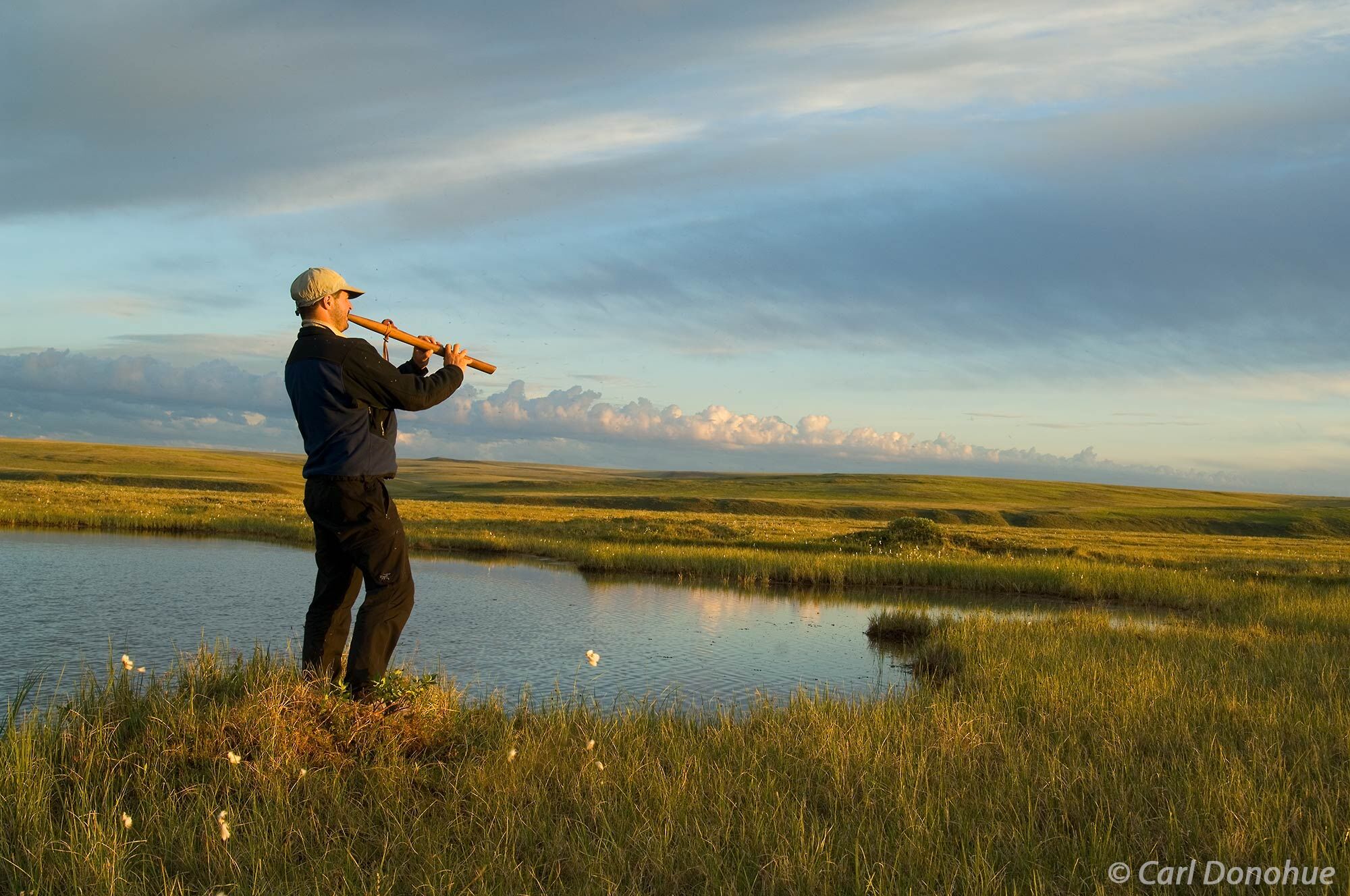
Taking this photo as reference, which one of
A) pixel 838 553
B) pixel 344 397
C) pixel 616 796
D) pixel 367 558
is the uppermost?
pixel 344 397

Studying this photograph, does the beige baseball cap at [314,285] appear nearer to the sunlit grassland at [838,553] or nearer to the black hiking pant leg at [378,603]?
the black hiking pant leg at [378,603]

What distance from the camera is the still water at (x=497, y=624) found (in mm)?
10812

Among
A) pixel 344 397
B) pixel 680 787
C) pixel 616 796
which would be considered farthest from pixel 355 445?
pixel 680 787

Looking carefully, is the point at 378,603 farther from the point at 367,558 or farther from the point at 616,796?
the point at 616,796

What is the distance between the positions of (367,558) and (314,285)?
1.76m

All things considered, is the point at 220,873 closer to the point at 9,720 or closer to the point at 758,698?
the point at 9,720

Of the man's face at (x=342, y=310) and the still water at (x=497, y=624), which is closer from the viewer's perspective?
the man's face at (x=342, y=310)

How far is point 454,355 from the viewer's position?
6.45m

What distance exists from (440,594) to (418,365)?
13.3 m

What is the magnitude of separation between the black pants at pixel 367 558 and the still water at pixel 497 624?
1.54 m

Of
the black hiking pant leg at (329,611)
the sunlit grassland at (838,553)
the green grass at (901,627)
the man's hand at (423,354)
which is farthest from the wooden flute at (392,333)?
the sunlit grassland at (838,553)

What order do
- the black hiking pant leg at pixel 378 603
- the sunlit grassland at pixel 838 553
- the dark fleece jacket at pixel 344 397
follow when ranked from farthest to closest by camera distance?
the sunlit grassland at pixel 838 553
the black hiking pant leg at pixel 378 603
the dark fleece jacket at pixel 344 397

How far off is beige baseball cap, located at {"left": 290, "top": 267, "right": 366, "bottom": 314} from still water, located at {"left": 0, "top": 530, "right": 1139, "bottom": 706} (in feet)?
10.0

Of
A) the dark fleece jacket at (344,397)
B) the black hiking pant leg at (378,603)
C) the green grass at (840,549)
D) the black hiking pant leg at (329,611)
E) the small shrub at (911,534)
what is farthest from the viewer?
the small shrub at (911,534)
